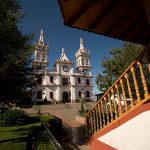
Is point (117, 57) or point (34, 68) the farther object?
point (117, 57)

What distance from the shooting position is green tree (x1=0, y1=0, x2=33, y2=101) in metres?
10.4

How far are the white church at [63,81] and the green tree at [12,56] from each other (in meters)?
38.7

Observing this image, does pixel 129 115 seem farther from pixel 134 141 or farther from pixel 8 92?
pixel 8 92

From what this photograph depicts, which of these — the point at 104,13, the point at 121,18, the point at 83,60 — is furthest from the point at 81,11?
the point at 83,60

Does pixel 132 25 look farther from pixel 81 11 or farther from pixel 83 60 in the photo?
pixel 83 60

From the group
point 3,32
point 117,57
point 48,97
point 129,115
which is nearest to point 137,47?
point 117,57

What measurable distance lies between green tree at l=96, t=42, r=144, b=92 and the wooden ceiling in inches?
586

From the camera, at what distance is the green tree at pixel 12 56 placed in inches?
411

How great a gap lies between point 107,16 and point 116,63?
16.7 metres

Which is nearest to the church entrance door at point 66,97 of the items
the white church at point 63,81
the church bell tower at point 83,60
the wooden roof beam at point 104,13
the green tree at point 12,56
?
the white church at point 63,81

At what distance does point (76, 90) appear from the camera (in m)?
56.5

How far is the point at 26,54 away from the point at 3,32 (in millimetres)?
1906

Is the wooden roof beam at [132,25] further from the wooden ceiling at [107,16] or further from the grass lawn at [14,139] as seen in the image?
the grass lawn at [14,139]

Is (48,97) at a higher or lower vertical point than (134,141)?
higher
